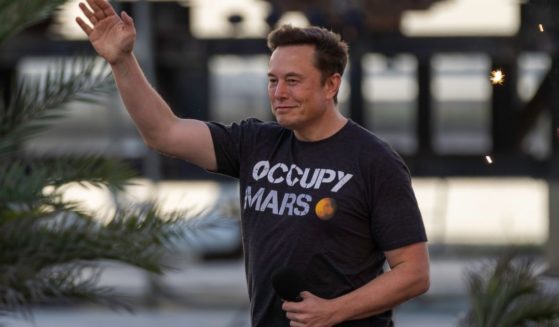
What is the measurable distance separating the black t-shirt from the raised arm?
26 cm

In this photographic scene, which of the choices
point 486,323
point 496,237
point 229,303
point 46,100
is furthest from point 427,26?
point 486,323

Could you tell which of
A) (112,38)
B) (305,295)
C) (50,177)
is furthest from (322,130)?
(50,177)

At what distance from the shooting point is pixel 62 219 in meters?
6.96

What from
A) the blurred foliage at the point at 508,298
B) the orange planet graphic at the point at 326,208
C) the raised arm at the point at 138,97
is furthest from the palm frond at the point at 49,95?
the orange planet graphic at the point at 326,208

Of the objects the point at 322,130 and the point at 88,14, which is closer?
the point at 322,130

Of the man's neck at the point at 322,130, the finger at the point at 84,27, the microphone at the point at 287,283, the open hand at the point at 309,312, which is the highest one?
the finger at the point at 84,27

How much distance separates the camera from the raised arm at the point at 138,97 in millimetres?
4207

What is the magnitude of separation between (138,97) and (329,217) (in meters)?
0.68

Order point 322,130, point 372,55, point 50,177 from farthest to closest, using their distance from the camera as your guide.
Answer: point 372,55 → point 50,177 → point 322,130

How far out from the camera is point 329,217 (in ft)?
13.1

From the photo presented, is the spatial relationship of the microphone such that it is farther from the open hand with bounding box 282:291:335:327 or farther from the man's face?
the man's face

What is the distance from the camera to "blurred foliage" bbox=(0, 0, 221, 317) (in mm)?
6602

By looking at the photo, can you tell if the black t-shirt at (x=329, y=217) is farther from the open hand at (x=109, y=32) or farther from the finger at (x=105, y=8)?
the finger at (x=105, y=8)

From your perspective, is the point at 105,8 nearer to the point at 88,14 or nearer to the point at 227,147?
the point at 88,14
